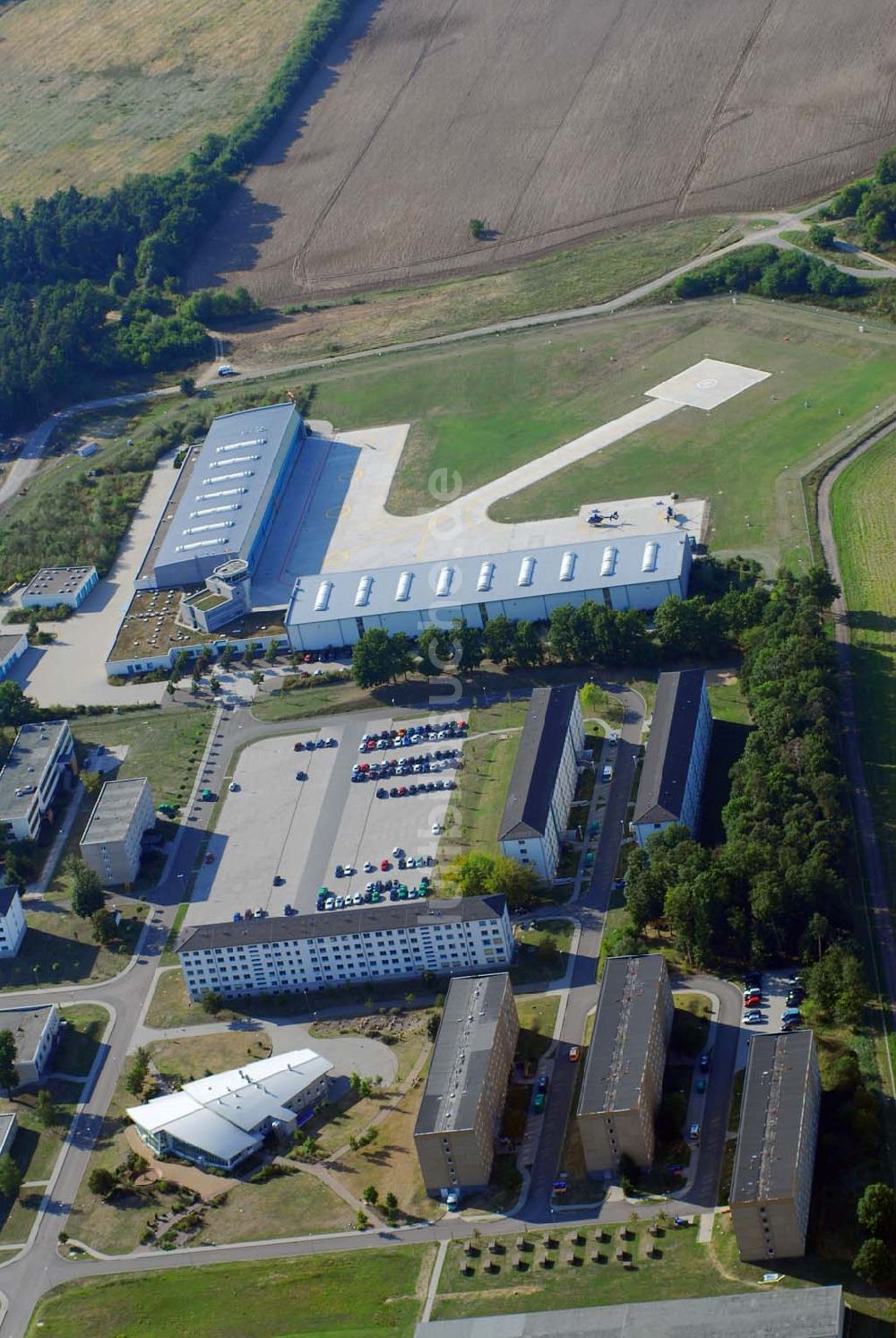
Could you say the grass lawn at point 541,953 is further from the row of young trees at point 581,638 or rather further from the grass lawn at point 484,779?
the row of young trees at point 581,638

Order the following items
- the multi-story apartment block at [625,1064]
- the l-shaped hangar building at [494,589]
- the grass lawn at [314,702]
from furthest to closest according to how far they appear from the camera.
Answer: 1. the l-shaped hangar building at [494,589]
2. the grass lawn at [314,702]
3. the multi-story apartment block at [625,1064]

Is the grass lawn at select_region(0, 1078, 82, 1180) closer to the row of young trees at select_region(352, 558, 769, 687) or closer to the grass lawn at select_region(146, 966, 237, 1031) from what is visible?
the grass lawn at select_region(146, 966, 237, 1031)

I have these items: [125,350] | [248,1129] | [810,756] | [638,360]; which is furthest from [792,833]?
[125,350]

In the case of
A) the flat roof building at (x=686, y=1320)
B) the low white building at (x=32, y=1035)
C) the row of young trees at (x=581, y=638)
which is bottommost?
the row of young trees at (x=581, y=638)

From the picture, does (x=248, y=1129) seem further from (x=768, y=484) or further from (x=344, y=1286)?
(x=768, y=484)

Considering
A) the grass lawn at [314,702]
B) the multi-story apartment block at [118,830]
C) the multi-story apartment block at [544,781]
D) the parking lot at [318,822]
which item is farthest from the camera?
the grass lawn at [314,702]

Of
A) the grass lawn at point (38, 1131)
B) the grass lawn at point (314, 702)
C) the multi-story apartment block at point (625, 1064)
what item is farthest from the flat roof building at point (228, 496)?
the multi-story apartment block at point (625, 1064)

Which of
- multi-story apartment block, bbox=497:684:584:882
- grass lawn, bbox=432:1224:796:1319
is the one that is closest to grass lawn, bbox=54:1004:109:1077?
multi-story apartment block, bbox=497:684:584:882
